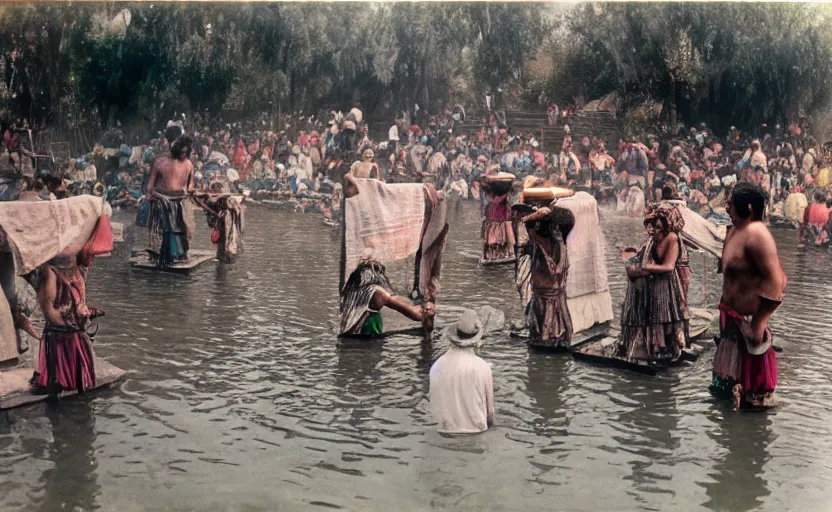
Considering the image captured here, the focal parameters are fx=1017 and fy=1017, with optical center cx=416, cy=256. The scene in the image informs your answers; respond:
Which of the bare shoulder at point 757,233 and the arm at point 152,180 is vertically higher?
the arm at point 152,180

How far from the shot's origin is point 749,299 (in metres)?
6.28

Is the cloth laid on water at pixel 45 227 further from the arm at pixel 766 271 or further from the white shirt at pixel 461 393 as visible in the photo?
the arm at pixel 766 271

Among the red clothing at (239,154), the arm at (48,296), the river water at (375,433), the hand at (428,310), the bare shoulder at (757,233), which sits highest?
the red clothing at (239,154)

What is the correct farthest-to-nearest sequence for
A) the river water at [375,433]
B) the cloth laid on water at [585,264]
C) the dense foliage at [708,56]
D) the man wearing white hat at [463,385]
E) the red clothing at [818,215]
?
the red clothing at [818,215] → the dense foliage at [708,56] → the cloth laid on water at [585,264] → the man wearing white hat at [463,385] → the river water at [375,433]

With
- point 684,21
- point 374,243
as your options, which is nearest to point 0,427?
point 374,243

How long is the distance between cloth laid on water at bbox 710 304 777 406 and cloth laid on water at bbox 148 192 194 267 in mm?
6108

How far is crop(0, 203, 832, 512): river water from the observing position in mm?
5352

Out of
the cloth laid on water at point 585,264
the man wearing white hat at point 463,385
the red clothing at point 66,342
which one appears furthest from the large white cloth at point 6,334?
the cloth laid on water at point 585,264

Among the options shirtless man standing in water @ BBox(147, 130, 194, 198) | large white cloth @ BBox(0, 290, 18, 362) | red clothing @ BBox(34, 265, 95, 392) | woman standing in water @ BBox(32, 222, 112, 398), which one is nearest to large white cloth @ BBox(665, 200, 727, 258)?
woman standing in water @ BBox(32, 222, 112, 398)

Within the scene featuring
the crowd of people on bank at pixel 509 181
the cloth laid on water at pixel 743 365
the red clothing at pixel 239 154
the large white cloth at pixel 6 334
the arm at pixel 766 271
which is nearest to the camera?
the arm at pixel 766 271

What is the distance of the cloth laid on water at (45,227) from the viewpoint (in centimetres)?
640

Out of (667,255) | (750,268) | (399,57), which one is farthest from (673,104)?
(750,268)

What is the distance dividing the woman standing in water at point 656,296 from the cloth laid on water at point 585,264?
0.60m

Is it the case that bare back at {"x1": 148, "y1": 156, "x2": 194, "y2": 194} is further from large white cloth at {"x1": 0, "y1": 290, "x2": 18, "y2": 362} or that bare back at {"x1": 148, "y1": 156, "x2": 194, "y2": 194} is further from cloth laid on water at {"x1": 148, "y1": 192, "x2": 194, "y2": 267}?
large white cloth at {"x1": 0, "y1": 290, "x2": 18, "y2": 362}
